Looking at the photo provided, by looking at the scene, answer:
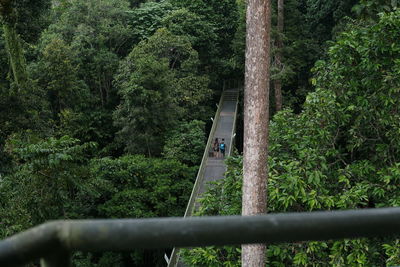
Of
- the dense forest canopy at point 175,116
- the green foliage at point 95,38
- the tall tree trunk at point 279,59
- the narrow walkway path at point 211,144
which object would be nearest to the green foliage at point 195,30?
the dense forest canopy at point 175,116

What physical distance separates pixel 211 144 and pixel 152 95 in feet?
10.3

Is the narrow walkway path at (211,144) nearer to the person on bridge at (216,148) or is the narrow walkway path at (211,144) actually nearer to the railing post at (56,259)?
the person on bridge at (216,148)

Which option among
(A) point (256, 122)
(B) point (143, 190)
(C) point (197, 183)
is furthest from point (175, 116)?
(A) point (256, 122)

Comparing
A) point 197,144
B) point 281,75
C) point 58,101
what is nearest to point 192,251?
point 197,144

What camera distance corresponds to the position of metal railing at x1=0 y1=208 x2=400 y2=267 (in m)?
0.53

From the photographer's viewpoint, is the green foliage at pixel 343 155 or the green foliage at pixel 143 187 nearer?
the green foliage at pixel 343 155

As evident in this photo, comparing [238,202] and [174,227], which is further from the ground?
[174,227]

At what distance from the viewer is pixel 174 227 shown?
0.56m

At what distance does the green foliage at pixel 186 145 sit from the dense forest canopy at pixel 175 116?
0.06 metres

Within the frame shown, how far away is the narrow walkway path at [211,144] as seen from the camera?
1165cm

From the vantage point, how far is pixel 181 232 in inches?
22.2

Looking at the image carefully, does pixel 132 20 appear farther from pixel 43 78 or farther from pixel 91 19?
pixel 43 78

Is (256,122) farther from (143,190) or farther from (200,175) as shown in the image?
(143,190)

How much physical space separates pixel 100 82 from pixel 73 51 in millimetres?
1780
